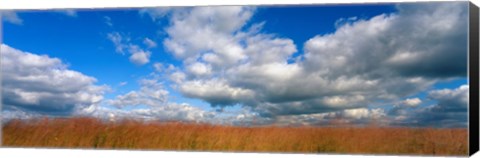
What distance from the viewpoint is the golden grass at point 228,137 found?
9062mm

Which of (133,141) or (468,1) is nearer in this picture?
(468,1)

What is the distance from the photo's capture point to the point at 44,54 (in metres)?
10.0

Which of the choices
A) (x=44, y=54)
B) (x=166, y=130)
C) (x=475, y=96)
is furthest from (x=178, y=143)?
(x=475, y=96)

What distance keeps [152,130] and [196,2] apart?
73.7 inches

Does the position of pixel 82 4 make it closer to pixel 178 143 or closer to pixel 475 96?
pixel 178 143

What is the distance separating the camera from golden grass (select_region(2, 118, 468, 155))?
29.7 ft

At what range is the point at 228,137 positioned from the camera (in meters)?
9.70

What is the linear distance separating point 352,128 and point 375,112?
1.18ft

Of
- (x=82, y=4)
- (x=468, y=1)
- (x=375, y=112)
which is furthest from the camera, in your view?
(x=82, y=4)

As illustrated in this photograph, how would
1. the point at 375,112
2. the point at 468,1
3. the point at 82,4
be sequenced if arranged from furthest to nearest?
the point at 82,4 < the point at 375,112 < the point at 468,1

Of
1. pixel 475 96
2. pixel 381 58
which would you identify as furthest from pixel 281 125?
pixel 475 96

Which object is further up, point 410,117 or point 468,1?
point 468,1

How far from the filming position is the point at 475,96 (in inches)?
344

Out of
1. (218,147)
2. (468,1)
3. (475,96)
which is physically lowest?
(218,147)
